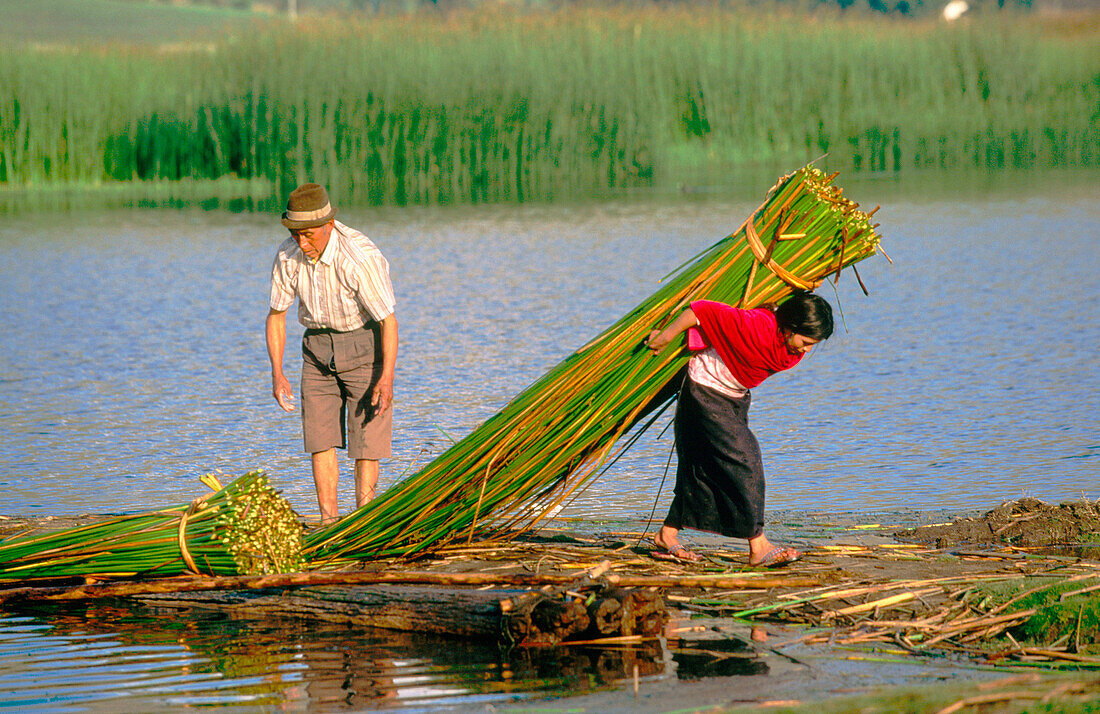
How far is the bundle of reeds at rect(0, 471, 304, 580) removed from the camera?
4500 millimetres

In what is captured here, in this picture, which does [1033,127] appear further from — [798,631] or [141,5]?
[141,5]

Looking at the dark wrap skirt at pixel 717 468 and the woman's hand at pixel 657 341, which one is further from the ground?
the woman's hand at pixel 657 341

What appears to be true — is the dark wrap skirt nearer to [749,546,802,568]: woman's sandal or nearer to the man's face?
[749,546,802,568]: woman's sandal

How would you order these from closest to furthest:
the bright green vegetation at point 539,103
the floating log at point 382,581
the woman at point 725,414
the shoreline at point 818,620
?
the shoreline at point 818,620 → the floating log at point 382,581 → the woman at point 725,414 → the bright green vegetation at point 539,103

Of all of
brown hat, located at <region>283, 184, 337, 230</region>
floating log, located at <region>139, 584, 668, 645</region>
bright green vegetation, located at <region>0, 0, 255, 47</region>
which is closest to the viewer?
floating log, located at <region>139, 584, 668, 645</region>

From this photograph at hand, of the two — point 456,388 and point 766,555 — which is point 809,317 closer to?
point 766,555

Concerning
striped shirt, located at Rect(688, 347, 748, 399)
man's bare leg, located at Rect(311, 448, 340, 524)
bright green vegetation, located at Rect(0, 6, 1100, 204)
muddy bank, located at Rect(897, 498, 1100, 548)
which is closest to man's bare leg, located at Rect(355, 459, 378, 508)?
man's bare leg, located at Rect(311, 448, 340, 524)

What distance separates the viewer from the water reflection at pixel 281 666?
12.3 ft

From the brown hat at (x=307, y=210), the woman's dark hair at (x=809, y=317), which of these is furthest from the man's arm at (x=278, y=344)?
the woman's dark hair at (x=809, y=317)

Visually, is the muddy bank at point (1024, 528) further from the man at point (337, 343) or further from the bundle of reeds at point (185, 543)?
the bundle of reeds at point (185, 543)

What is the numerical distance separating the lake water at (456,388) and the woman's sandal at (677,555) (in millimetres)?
722

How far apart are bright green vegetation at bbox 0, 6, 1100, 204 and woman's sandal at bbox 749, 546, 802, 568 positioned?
1569cm

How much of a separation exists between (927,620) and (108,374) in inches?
281

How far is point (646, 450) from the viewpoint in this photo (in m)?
7.16
